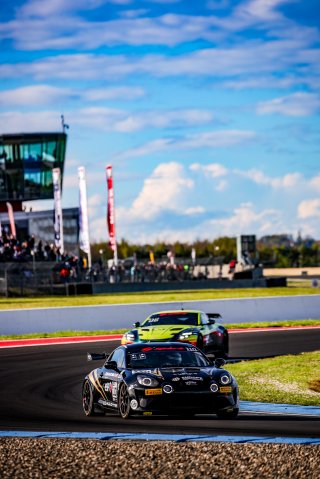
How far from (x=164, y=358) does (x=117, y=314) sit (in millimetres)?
20820

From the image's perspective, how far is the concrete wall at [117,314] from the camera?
34.5m

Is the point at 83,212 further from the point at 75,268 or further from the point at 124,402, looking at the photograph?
the point at 124,402

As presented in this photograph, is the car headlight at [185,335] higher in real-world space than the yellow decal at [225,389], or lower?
higher

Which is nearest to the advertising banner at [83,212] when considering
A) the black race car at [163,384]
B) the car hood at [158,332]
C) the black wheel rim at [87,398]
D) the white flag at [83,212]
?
the white flag at [83,212]

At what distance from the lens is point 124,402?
14.6 metres

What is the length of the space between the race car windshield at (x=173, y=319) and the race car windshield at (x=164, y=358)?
8.88 m

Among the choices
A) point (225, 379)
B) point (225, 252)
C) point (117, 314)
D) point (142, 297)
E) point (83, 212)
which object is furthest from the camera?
point (225, 252)

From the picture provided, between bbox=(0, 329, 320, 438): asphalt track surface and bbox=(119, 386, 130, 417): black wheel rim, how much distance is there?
0.49ft

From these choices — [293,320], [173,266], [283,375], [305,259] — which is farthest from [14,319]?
[305,259]

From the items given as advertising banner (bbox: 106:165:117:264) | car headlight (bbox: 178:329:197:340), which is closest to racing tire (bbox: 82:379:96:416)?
car headlight (bbox: 178:329:197:340)

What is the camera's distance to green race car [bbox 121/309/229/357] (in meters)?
23.5

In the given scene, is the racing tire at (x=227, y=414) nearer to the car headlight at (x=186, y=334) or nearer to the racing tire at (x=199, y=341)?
the car headlight at (x=186, y=334)

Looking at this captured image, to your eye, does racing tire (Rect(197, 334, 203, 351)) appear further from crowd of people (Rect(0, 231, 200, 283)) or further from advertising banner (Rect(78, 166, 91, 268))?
advertising banner (Rect(78, 166, 91, 268))

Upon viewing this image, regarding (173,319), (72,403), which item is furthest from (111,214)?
(72,403)
